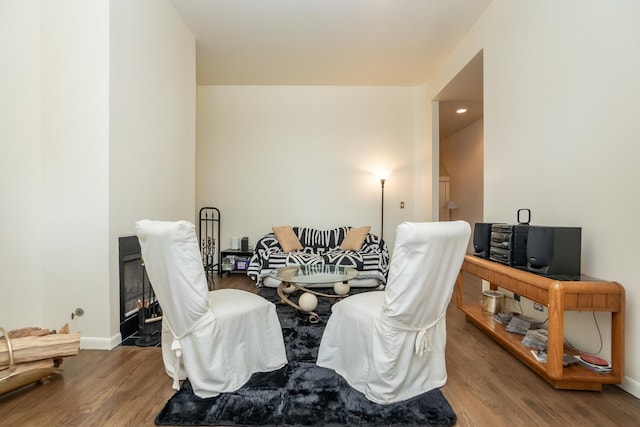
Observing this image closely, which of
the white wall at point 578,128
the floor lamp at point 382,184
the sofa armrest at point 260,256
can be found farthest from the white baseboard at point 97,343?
the floor lamp at point 382,184

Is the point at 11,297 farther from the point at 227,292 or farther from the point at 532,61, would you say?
the point at 532,61

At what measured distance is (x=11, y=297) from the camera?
6.61 ft

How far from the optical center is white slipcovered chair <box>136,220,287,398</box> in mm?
1460

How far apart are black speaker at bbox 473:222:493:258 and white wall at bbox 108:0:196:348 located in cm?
283

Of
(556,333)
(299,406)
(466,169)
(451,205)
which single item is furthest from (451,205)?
(299,406)

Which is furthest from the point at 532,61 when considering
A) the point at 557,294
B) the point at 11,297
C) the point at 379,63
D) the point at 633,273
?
the point at 11,297

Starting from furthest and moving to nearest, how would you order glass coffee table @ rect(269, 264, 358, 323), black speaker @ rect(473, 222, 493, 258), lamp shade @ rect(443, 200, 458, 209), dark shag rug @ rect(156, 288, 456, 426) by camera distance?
lamp shade @ rect(443, 200, 458, 209) → glass coffee table @ rect(269, 264, 358, 323) → black speaker @ rect(473, 222, 493, 258) → dark shag rug @ rect(156, 288, 456, 426)

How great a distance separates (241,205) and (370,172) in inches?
87.7

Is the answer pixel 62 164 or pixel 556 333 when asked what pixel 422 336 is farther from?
pixel 62 164

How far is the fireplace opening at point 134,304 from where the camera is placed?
2.18 metres

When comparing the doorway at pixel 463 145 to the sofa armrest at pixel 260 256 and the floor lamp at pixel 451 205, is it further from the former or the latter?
the sofa armrest at pixel 260 256

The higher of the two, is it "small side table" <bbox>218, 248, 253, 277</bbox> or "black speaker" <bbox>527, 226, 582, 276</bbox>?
"black speaker" <bbox>527, 226, 582, 276</bbox>

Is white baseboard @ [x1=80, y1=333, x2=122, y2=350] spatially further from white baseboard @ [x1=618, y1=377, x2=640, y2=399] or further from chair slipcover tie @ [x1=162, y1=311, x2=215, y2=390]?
white baseboard @ [x1=618, y1=377, x2=640, y2=399]

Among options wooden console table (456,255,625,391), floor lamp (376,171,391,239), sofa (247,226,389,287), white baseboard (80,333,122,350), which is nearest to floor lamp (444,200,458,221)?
floor lamp (376,171,391,239)
